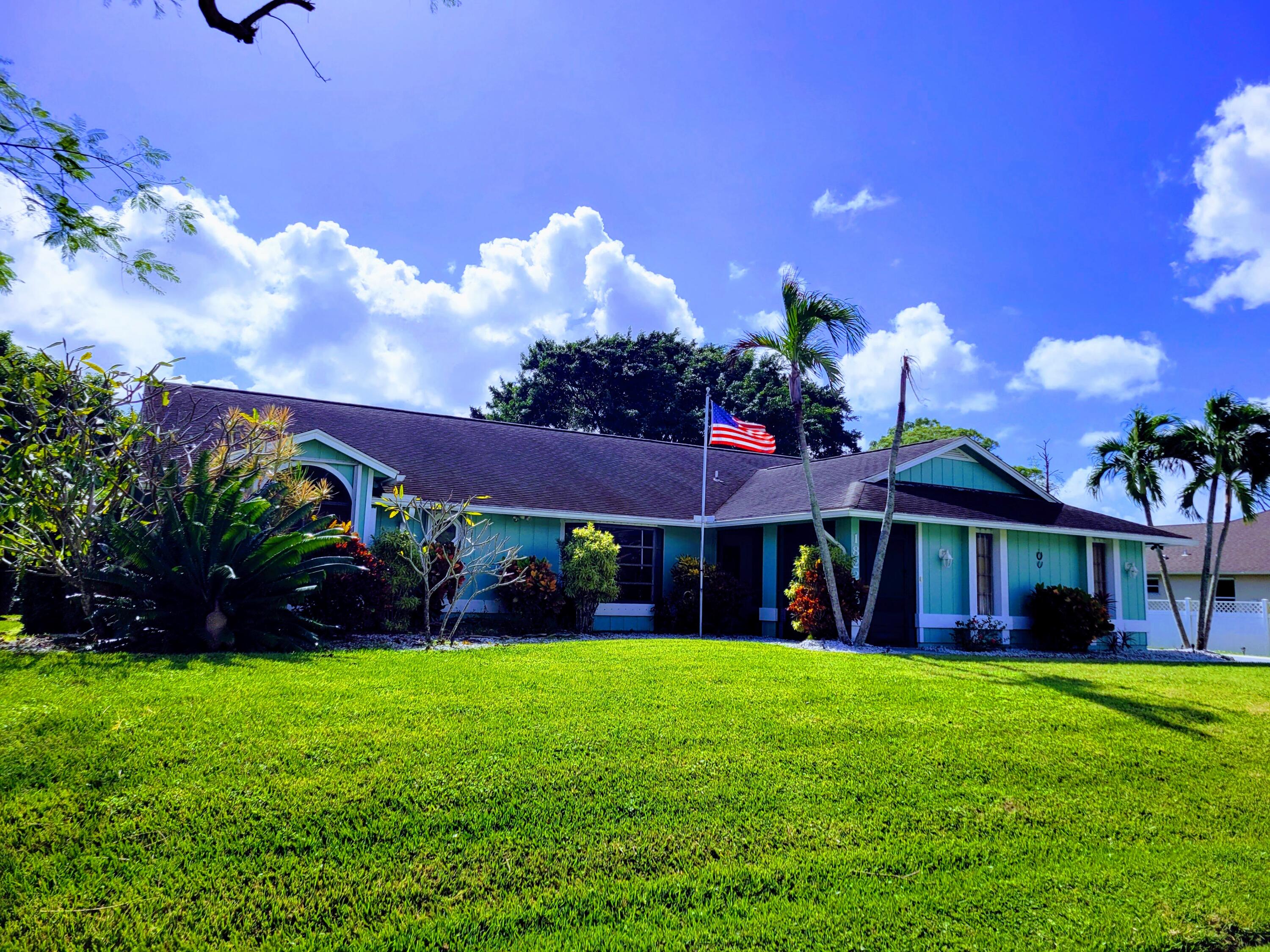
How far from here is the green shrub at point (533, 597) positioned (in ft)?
45.2

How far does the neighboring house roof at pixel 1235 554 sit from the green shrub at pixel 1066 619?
1003 cm

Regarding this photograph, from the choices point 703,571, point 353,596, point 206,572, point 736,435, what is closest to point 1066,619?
point 703,571

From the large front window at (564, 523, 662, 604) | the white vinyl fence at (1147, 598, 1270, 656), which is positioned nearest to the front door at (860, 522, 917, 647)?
the large front window at (564, 523, 662, 604)

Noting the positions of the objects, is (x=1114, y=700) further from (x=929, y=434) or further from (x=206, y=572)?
(x=929, y=434)

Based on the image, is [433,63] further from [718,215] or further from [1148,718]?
[1148,718]

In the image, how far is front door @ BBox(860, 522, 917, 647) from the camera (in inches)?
567

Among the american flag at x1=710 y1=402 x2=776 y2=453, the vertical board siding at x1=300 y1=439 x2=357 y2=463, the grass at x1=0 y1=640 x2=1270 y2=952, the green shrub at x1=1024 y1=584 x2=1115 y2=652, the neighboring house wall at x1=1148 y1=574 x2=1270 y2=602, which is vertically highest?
the american flag at x1=710 y1=402 x2=776 y2=453

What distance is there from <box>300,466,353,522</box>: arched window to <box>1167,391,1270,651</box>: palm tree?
18.6m

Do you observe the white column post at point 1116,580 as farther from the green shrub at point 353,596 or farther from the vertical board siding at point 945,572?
the green shrub at point 353,596

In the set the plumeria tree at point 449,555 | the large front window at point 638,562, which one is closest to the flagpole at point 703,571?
the large front window at point 638,562

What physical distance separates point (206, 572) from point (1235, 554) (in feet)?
97.8

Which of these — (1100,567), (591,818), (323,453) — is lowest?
(591,818)

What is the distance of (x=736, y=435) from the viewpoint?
15.5 meters

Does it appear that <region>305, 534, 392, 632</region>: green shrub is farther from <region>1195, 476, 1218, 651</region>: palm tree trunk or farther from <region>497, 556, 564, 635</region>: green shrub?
<region>1195, 476, 1218, 651</region>: palm tree trunk
